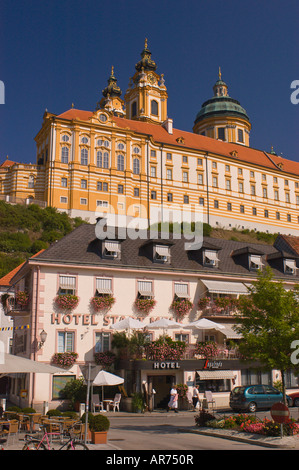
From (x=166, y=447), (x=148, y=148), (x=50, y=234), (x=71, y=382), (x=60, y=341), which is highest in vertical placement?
(x=148, y=148)

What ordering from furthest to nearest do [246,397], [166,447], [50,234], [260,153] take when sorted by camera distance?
[260,153]
[50,234]
[246,397]
[166,447]

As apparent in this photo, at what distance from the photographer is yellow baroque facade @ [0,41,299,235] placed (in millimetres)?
82375

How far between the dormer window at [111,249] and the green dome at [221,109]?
91156mm

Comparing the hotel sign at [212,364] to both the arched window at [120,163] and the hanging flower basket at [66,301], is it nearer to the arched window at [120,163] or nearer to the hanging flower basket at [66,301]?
the hanging flower basket at [66,301]

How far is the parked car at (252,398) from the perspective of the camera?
26.4 meters

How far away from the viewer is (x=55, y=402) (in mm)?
29500

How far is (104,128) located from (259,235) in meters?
34.7

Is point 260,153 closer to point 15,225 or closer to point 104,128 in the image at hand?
point 104,128

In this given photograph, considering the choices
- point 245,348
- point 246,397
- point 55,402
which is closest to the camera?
point 245,348

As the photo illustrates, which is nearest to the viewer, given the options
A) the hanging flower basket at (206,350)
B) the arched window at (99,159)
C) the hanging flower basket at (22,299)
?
the hanging flower basket at (22,299)

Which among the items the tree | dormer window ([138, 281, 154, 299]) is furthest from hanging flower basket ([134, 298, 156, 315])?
the tree

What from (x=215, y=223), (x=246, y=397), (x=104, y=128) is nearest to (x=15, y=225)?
(x=104, y=128)

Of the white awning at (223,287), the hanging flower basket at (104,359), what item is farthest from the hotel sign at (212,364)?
the hanging flower basket at (104,359)

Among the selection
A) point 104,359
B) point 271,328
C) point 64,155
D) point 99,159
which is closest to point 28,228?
point 64,155
